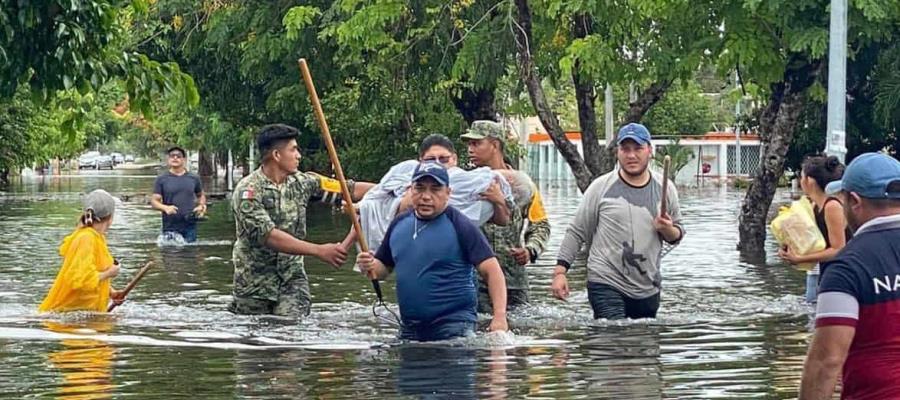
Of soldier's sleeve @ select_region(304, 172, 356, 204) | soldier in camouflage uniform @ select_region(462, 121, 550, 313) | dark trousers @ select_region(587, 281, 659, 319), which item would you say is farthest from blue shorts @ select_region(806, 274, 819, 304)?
soldier's sleeve @ select_region(304, 172, 356, 204)

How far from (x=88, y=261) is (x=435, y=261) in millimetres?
3908

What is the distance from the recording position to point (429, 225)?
32.2 feet

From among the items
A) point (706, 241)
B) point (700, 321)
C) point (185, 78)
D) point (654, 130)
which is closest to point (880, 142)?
point (706, 241)

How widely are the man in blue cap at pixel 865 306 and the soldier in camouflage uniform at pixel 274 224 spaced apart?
6.43m

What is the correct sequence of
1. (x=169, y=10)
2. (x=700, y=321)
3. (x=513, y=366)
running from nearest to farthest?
(x=513, y=366) → (x=700, y=321) → (x=169, y=10)

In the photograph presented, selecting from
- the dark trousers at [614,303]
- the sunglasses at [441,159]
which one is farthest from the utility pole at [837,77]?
the sunglasses at [441,159]

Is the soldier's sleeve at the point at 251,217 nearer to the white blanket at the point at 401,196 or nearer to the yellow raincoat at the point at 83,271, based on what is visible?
the white blanket at the point at 401,196

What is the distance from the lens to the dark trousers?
11.6 m

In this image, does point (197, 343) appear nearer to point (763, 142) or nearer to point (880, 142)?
point (763, 142)

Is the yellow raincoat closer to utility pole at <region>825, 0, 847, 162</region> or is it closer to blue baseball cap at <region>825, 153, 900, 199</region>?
utility pole at <region>825, 0, 847, 162</region>

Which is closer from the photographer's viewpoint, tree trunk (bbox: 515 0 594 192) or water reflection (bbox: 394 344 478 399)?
water reflection (bbox: 394 344 478 399)

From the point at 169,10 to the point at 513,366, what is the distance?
22.3 m

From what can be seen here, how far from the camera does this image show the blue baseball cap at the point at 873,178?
5.46 meters

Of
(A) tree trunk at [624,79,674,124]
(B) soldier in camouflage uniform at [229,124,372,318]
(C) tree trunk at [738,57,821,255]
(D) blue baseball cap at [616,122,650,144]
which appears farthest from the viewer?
(A) tree trunk at [624,79,674,124]
